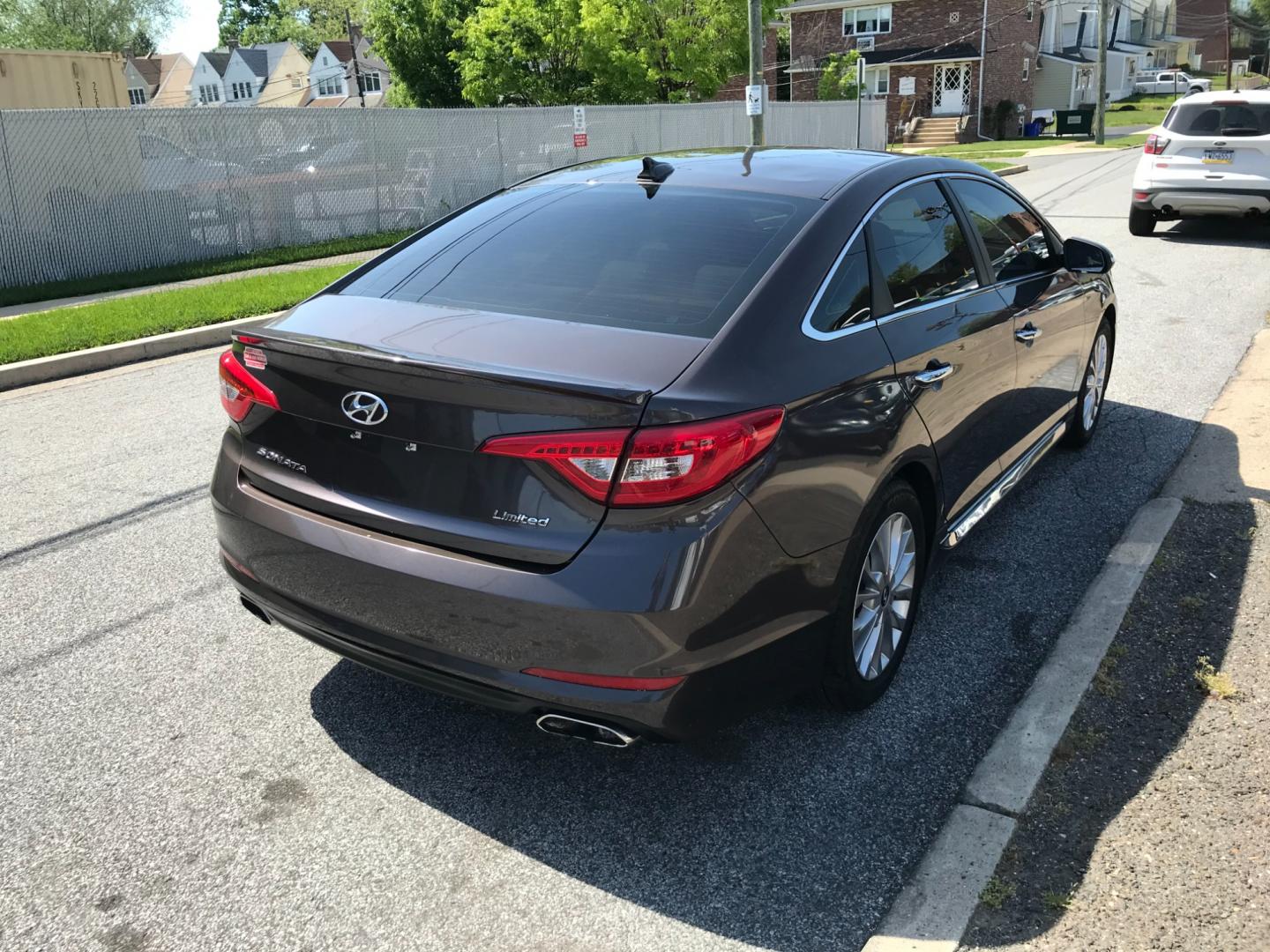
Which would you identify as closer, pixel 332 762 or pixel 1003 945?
pixel 1003 945

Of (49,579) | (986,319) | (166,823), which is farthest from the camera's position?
(49,579)

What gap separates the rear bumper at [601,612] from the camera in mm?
2607

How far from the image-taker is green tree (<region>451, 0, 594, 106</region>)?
32938 millimetres

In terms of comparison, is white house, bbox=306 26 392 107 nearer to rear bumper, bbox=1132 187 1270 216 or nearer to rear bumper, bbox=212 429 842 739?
rear bumper, bbox=1132 187 1270 216

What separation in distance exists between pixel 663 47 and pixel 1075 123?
21466mm

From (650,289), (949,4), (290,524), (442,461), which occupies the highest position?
(949,4)

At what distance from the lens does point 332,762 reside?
3285 mm

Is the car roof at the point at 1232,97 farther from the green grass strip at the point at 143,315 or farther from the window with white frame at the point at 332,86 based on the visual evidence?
the window with white frame at the point at 332,86

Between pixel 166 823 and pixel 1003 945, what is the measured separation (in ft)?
7.25

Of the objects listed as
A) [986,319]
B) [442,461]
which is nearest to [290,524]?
[442,461]

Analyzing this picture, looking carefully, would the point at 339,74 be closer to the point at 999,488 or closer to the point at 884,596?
the point at 999,488

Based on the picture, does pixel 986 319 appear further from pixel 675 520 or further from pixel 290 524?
pixel 290 524

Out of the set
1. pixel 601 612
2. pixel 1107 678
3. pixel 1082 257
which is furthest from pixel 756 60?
pixel 601 612

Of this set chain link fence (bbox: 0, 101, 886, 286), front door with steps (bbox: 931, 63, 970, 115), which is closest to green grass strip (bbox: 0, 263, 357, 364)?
chain link fence (bbox: 0, 101, 886, 286)
